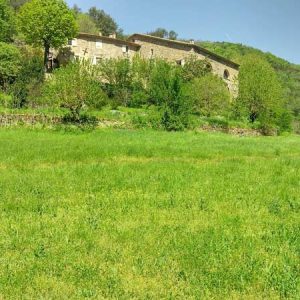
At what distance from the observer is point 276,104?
56469mm

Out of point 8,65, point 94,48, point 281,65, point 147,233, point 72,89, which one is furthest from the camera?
point 281,65

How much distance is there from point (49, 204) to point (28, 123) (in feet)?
75.8

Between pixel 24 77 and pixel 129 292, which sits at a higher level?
pixel 24 77

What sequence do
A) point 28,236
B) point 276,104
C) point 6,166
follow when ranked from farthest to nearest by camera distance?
point 276,104, point 6,166, point 28,236

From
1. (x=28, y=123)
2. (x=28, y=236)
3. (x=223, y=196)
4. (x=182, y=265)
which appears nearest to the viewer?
(x=182, y=265)

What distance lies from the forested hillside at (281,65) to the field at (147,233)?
322ft

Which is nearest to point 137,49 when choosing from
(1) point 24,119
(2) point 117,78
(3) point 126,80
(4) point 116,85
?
(3) point 126,80

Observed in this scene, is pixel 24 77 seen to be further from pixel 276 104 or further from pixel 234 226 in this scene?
pixel 234 226

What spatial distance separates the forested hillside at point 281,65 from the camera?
110512mm

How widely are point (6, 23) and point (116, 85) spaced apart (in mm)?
19406

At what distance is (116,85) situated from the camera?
5288 cm

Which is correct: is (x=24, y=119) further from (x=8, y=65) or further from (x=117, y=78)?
(x=117, y=78)

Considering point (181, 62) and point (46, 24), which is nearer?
point (46, 24)

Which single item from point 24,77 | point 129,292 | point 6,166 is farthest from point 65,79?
point 129,292
